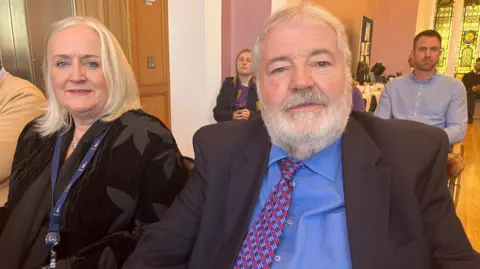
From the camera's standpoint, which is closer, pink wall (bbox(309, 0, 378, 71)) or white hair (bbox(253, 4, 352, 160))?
white hair (bbox(253, 4, 352, 160))

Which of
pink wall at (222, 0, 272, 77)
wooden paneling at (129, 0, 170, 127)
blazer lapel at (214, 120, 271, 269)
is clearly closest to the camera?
blazer lapel at (214, 120, 271, 269)

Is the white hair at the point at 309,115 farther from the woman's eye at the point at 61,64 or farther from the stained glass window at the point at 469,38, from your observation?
the stained glass window at the point at 469,38

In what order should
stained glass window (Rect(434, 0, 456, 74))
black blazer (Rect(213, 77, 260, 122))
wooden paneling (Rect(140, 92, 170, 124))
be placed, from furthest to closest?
Answer: stained glass window (Rect(434, 0, 456, 74)) → wooden paneling (Rect(140, 92, 170, 124)) → black blazer (Rect(213, 77, 260, 122))

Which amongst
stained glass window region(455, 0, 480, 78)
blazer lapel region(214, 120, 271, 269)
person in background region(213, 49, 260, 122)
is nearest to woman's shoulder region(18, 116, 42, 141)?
blazer lapel region(214, 120, 271, 269)

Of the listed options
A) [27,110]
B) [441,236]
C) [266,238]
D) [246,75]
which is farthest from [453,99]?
[27,110]

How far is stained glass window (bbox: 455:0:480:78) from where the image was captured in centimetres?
1063

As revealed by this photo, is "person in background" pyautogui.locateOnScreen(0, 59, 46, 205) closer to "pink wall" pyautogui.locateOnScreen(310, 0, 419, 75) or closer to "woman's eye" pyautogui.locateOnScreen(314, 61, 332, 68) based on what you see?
"woman's eye" pyautogui.locateOnScreen(314, 61, 332, 68)

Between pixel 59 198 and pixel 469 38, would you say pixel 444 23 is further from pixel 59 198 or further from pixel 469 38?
pixel 59 198

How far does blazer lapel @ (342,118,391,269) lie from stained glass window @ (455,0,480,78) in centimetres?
1162

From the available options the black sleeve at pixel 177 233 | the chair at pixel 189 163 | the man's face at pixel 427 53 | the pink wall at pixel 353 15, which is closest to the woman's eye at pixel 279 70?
the black sleeve at pixel 177 233

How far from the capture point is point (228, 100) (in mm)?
3959

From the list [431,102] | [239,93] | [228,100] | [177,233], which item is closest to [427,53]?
[431,102]

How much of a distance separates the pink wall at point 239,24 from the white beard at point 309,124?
125 inches

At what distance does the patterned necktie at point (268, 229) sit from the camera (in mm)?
1116
